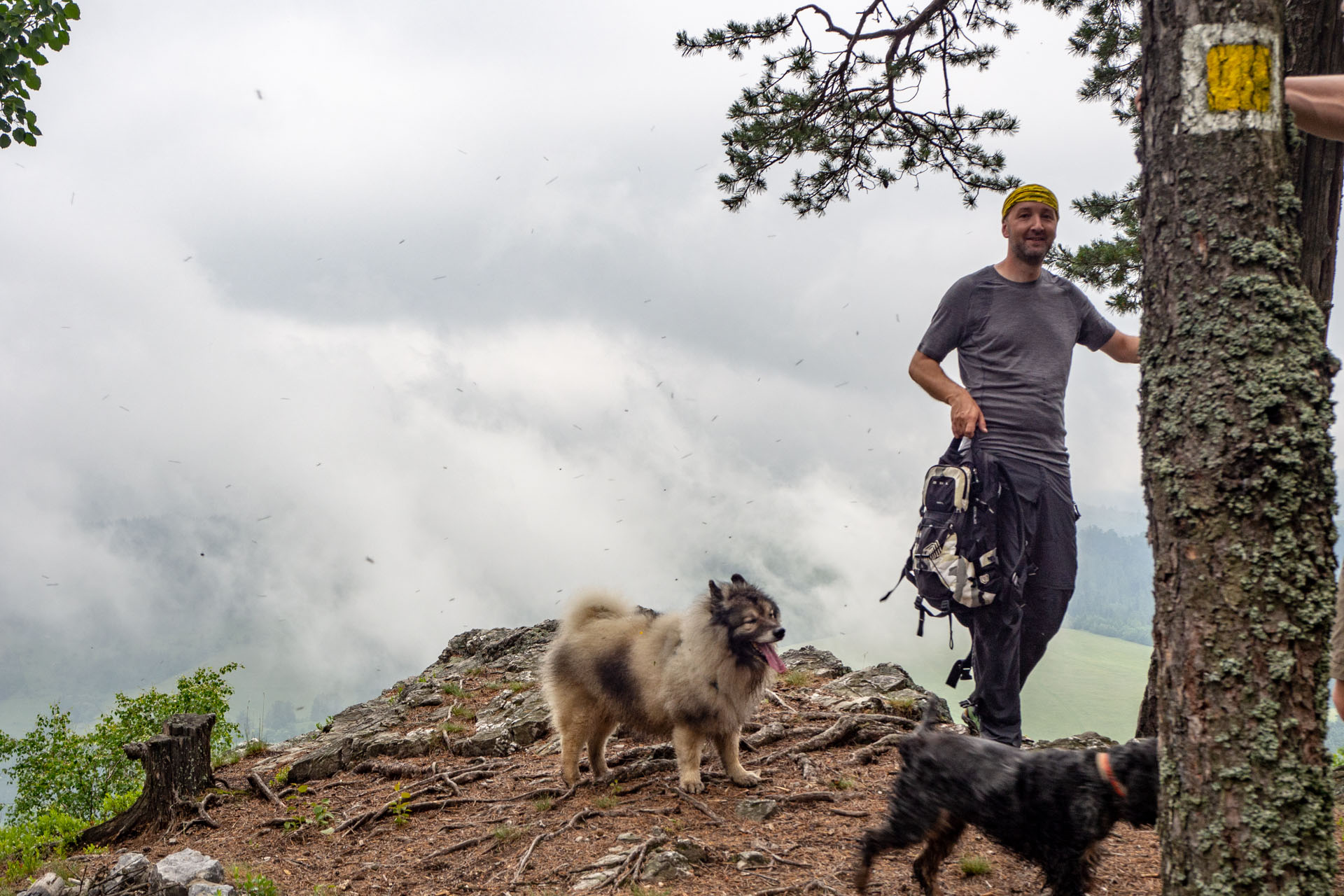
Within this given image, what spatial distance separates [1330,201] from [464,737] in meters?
7.05

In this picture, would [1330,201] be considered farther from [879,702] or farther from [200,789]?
[200,789]

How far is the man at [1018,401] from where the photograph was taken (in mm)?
4414

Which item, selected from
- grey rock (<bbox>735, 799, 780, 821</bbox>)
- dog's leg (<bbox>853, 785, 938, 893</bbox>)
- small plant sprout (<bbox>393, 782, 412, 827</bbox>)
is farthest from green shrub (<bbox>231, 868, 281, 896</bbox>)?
dog's leg (<bbox>853, 785, 938, 893</bbox>)

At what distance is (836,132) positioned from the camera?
773cm

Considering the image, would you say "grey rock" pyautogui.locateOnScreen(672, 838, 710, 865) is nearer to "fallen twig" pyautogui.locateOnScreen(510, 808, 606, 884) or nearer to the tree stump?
"fallen twig" pyautogui.locateOnScreen(510, 808, 606, 884)

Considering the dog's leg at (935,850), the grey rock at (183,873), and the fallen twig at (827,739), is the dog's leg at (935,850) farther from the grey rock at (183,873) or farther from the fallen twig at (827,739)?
the grey rock at (183,873)

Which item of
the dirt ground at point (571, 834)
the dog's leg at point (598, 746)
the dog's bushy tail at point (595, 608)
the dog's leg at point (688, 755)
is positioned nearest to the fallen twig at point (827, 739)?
the dirt ground at point (571, 834)

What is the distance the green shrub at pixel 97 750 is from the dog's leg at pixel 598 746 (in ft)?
21.1

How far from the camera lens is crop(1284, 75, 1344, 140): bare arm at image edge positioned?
2.73 metres

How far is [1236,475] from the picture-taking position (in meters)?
2.41

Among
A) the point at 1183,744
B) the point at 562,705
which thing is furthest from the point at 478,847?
the point at 1183,744

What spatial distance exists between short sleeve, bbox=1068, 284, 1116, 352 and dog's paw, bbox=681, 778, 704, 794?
3.40 meters

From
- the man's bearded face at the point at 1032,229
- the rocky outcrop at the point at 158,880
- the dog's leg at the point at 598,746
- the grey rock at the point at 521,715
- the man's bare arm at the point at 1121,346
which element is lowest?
the rocky outcrop at the point at 158,880

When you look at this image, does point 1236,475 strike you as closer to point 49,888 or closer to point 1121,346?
point 1121,346
